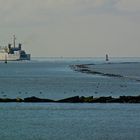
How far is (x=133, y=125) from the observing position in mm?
48719

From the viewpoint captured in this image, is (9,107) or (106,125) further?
A: (9,107)

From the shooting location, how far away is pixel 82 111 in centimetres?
5759

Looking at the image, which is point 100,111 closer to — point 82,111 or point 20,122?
point 82,111

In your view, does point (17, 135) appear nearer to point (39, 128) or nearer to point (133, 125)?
point (39, 128)

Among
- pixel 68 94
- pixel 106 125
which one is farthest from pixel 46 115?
pixel 68 94

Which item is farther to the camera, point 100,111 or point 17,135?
point 100,111

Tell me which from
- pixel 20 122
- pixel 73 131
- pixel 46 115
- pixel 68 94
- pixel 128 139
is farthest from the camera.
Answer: pixel 68 94

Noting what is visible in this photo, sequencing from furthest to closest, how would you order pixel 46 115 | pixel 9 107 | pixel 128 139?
pixel 9 107 < pixel 46 115 < pixel 128 139

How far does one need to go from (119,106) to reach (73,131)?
1627 cm

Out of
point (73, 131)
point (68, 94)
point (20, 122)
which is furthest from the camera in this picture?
point (68, 94)

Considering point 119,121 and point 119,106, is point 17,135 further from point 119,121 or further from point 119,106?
point 119,106

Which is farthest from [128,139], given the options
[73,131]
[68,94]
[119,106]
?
[68,94]

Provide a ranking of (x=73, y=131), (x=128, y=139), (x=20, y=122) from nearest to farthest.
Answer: (x=128, y=139), (x=73, y=131), (x=20, y=122)

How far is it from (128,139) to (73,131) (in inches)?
181
